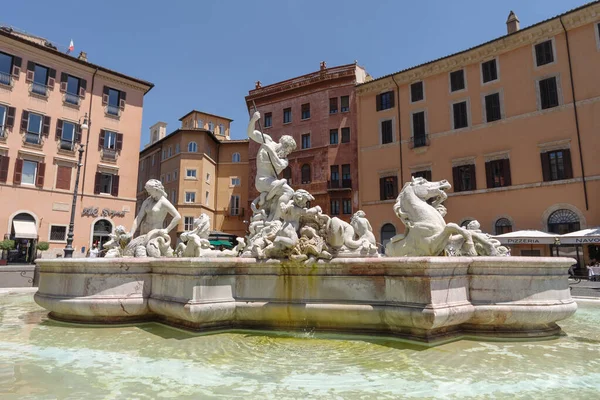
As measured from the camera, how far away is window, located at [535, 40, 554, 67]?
941 inches

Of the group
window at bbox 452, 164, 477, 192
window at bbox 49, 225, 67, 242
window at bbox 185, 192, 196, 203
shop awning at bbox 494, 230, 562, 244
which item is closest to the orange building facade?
window at bbox 185, 192, 196, 203

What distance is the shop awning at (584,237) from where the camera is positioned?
60.7 ft

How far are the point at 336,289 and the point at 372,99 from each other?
97.4 feet

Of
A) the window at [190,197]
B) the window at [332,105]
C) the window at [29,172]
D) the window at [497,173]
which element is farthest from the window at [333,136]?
the window at [29,172]

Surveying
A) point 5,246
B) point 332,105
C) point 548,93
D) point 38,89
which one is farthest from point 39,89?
point 548,93

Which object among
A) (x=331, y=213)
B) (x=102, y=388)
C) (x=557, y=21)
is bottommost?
(x=102, y=388)

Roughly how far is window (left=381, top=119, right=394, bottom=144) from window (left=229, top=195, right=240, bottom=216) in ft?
61.9

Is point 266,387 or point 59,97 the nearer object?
point 266,387

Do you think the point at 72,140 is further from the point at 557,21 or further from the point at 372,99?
the point at 557,21

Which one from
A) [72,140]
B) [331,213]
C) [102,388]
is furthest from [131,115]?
[102,388]

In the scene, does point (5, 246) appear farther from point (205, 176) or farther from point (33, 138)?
point (205, 176)

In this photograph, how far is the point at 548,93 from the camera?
2377cm

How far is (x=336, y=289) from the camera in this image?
16.3ft

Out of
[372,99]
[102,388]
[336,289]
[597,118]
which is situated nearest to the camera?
[102,388]
